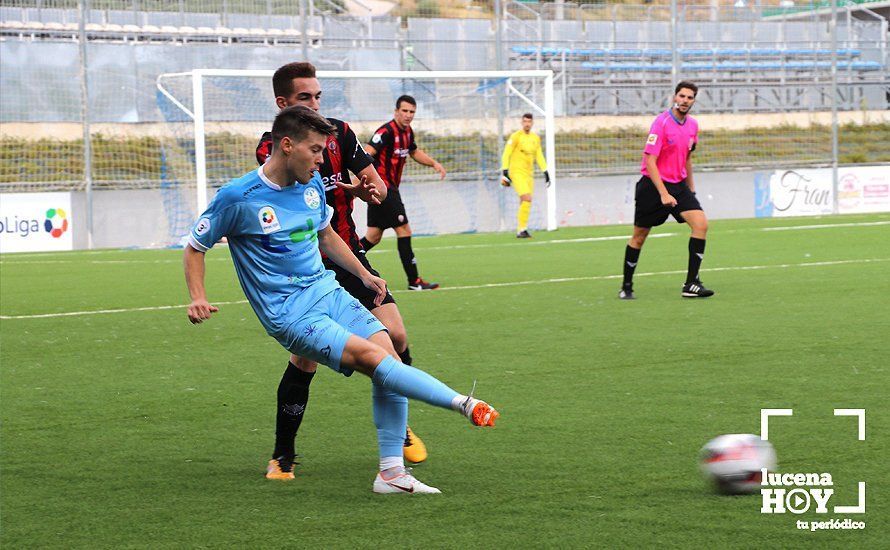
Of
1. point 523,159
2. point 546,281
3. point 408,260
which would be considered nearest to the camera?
point 408,260

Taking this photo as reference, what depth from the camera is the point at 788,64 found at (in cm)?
3186

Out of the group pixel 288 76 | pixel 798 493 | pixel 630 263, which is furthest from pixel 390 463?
pixel 630 263

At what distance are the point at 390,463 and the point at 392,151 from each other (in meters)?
8.09

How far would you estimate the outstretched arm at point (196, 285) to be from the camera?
16.1 ft

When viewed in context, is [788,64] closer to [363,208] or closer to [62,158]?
[363,208]

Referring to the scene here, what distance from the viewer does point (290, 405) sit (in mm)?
5504

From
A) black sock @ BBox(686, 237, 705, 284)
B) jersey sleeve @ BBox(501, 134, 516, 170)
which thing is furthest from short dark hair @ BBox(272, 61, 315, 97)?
jersey sleeve @ BBox(501, 134, 516, 170)

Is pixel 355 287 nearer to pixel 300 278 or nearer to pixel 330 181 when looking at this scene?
pixel 330 181

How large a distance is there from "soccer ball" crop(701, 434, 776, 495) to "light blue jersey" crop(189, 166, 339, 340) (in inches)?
64.3

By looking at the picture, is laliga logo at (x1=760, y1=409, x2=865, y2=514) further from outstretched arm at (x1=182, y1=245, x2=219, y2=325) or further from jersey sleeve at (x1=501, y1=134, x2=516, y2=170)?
jersey sleeve at (x1=501, y1=134, x2=516, y2=170)

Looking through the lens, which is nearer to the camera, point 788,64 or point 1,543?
point 1,543

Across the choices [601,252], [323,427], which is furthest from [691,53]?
[323,427]

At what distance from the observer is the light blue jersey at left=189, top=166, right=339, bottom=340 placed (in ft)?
16.2

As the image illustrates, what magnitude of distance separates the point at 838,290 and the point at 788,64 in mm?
20997
